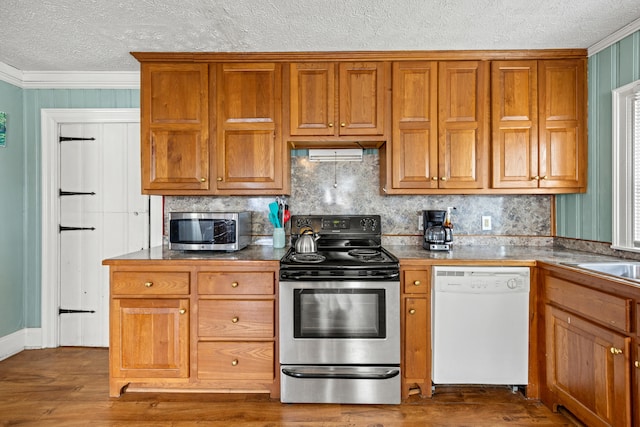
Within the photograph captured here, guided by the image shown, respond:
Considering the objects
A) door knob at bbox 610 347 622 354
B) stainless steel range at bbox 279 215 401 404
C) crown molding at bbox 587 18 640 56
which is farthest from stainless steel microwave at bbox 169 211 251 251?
crown molding at bbox 587 18 640 56

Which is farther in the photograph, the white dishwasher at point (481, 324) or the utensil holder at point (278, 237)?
the utensil holder at point (278, 237)

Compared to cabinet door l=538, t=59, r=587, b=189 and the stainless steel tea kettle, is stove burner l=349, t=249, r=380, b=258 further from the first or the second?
cabinet door l=538, t=59, r=587, b=189

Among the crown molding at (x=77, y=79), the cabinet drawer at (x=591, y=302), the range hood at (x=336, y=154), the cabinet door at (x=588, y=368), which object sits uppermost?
the crown molding at (x=77, y=79)

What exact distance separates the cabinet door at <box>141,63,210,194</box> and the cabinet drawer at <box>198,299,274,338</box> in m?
0.93

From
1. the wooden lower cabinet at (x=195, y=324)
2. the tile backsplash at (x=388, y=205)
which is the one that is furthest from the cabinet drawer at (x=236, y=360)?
the tile backsplash at (x=388, y=205)

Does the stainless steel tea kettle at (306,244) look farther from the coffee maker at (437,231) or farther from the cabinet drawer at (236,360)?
the coffee maker at (437,231)

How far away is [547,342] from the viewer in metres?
2.15

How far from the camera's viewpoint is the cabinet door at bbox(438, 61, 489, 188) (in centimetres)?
256

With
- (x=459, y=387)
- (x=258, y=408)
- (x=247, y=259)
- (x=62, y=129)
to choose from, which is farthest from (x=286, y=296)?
(x=62, y=129)

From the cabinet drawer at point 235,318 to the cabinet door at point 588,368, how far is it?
1.68m

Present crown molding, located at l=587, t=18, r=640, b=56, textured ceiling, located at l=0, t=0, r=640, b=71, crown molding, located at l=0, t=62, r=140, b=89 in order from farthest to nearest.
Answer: crown molding, located at l=0, t=62, r=140, b=89 → crown molding, located at l=587, t=18, r=640, b=56 → textured ceiling, located at l=0, t=0, r=640, b=71

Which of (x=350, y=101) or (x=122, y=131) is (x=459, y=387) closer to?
(x=350, y=101)

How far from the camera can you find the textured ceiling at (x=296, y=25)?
201 cm

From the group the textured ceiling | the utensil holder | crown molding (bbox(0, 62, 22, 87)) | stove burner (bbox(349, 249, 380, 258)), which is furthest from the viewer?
crown molding (bbox(0, 62, 22, 87))
